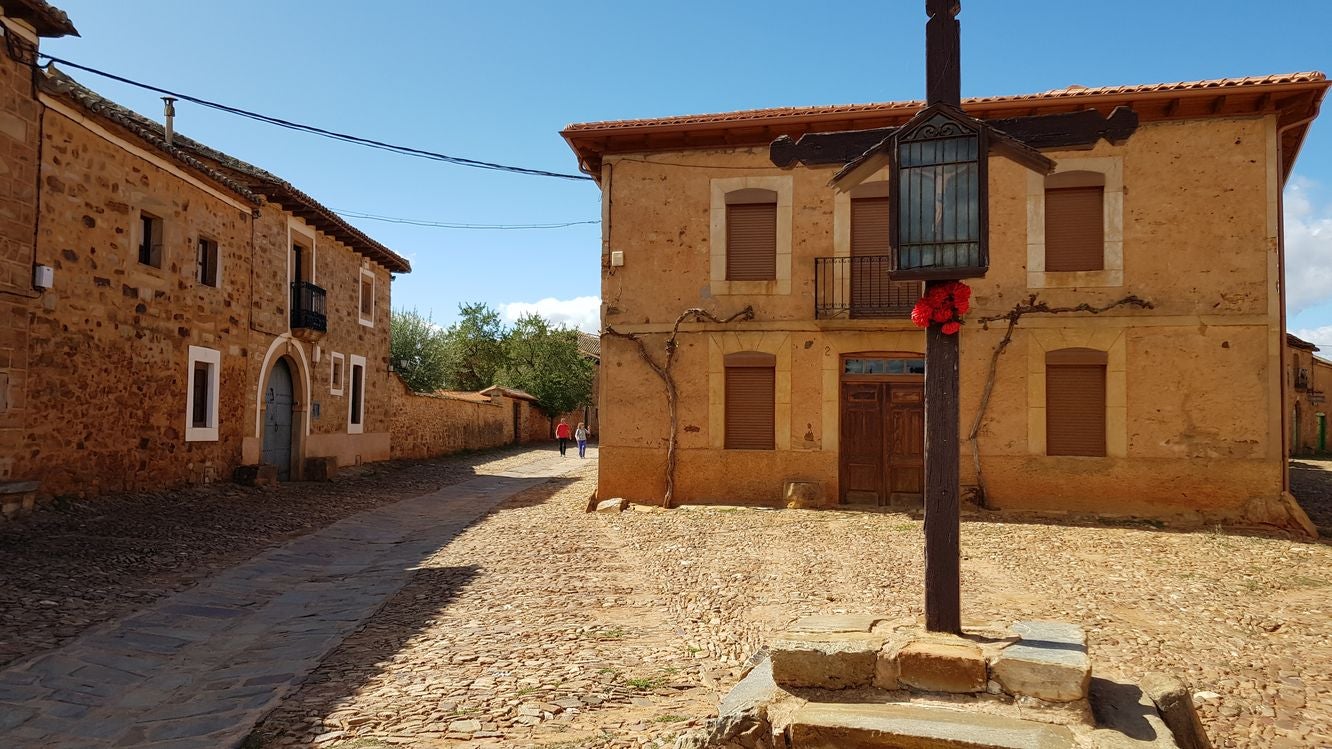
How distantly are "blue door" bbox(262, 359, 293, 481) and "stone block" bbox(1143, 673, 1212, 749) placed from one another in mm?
15832

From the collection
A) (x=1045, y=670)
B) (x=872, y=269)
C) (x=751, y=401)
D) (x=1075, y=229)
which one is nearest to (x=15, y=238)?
(x=751, y=401)

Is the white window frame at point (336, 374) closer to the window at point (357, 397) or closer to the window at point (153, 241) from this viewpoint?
the window at point (357, 397)

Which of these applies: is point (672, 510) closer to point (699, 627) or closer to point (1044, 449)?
point (1044, 449)

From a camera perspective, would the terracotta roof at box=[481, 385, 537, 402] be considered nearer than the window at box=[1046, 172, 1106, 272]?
No

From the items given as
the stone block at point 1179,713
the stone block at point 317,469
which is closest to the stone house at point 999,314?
the stone block at point 317,469

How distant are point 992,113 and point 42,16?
12413 millimetres

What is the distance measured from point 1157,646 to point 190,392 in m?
13.6

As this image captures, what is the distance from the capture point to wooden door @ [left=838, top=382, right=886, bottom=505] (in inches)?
487

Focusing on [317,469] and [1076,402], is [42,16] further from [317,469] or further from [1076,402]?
[1076,402]

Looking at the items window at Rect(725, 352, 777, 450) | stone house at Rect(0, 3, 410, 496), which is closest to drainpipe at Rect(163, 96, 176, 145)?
stone house at Rect(0, 3, 410, 496)

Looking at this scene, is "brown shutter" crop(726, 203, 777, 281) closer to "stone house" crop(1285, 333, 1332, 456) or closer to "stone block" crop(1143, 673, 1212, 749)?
"stone block" crop(1143, 673, 1212, 749)

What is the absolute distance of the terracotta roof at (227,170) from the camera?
11250 millimetres

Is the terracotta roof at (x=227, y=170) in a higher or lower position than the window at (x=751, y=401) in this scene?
higher

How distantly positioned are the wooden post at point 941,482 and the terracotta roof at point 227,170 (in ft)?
37.0
